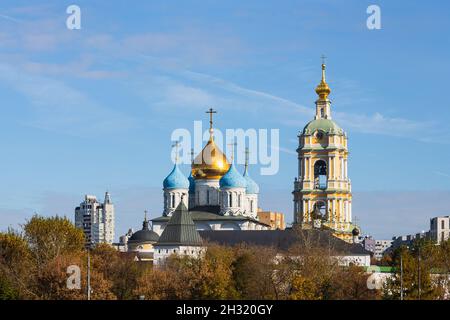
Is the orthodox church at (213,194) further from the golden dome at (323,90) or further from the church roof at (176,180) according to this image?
the golden dome at (323,90)

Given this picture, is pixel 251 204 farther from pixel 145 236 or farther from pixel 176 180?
pixel 145 236

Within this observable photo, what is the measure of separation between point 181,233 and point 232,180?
17.0 metres

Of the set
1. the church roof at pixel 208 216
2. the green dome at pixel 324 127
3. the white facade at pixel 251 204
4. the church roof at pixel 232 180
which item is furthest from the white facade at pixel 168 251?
the green dome at pixel 324 127

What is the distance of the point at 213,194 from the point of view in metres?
114

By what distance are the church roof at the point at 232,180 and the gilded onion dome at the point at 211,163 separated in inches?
158

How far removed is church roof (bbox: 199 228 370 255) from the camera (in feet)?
292

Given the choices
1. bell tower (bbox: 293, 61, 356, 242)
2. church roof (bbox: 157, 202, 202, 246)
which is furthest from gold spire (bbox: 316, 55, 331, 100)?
church roof (bbox: 157, 202, 202, 246)

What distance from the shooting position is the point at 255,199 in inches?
4589

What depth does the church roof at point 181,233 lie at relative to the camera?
91938mm
